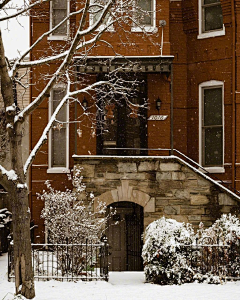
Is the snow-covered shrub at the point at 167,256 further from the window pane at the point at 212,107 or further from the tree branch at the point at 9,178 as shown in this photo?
the window pane at the point at 212,107

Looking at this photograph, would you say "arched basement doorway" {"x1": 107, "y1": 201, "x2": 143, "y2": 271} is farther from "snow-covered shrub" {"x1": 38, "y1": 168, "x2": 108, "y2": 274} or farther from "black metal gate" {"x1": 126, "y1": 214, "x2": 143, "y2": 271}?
"snow-covered shrub" {"x1": 38, "y1": 168, "x2": 108, "y2": 274}

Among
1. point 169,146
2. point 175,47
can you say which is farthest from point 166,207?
point 175,47

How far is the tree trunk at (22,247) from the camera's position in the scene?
9.10 metres

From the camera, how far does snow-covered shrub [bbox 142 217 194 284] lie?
10.8 meters

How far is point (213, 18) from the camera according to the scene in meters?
15.7

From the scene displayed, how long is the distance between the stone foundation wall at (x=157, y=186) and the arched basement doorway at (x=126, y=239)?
1.55m

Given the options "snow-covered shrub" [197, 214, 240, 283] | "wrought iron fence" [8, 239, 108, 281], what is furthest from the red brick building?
"snow-covered shrub" [197, 214, 240, 283]

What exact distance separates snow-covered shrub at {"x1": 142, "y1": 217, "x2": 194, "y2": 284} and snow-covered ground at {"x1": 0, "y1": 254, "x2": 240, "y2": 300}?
23 centimetres

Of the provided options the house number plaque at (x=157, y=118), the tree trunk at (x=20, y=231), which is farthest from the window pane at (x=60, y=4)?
the tree trunk at (x=20, y=231)

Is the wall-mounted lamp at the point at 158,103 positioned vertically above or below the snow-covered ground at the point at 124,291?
above

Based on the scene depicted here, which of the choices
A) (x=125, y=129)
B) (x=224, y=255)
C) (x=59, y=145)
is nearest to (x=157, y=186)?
(x=125, y=129)

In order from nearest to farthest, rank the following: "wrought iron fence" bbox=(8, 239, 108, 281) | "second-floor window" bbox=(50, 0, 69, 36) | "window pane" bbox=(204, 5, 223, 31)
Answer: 1. "wrought iron fence" bbox=(8, 239, 108, 281)
2. "window pane" bbox=(204, 5, 223, 31)
3. "second-floor window" bbox=(50, 0, 69, 36)

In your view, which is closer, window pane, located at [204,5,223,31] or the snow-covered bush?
the snow-covered bush

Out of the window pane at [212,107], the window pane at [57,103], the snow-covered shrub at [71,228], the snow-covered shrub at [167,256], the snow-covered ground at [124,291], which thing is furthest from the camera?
the window pane at [57,103]
